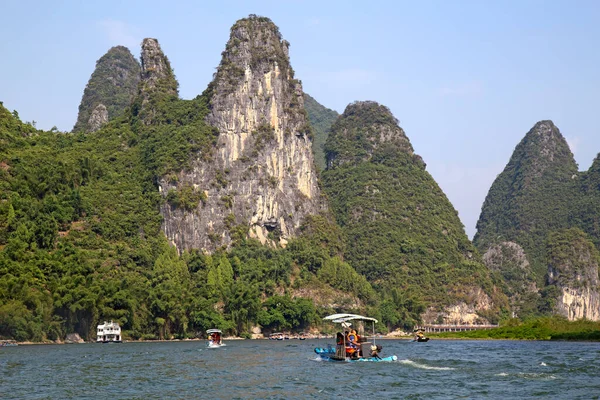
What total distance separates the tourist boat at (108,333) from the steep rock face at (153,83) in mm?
76754

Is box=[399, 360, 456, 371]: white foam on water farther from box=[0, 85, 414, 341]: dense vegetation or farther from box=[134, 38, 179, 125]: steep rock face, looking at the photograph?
box=[134, 38, 179, 125]: steep rock face

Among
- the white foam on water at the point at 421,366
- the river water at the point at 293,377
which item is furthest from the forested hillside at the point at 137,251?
the white foam on water at the point at 421,366

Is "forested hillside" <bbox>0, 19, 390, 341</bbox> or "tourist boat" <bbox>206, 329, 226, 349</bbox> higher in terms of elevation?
"forested hillside" <bbox>0, 19, 390, 341</bbox>

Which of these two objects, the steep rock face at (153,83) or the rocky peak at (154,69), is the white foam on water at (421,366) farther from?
the rocky peak at (154,69)

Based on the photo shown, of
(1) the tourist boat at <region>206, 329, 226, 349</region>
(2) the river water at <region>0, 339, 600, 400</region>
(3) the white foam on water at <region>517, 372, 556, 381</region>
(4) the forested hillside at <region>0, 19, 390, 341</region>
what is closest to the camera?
(2) the river water at <region>0, 339, 600, 400</region>

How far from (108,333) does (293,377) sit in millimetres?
61848

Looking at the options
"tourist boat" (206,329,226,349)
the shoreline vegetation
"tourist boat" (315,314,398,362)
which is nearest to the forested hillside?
the shoreline vegetation

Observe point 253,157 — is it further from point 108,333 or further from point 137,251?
point 108,333

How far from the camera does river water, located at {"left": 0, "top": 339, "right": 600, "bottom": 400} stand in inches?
1909

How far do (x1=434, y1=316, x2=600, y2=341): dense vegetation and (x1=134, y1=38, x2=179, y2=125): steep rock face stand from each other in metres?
82.1

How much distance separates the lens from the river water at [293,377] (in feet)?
159

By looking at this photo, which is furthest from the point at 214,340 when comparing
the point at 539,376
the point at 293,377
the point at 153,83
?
the point at 153,83

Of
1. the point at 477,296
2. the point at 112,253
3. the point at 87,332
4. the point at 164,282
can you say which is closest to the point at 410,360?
the point at 87,332

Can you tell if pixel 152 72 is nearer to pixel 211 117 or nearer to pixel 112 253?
pixel 211 117
